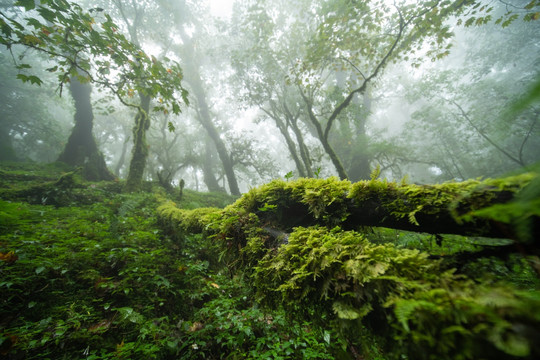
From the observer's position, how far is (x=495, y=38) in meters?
27.6

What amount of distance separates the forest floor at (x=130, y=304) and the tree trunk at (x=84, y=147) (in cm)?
885

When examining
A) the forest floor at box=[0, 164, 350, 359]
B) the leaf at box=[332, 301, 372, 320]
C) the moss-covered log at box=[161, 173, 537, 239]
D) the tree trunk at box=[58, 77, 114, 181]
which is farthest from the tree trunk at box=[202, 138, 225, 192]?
the leaf at box=[332, 301, 372, 320]

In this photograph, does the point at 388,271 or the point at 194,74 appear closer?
the point at 388,271

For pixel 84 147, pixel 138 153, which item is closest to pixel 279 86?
pixel 138 153

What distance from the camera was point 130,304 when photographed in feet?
9.96

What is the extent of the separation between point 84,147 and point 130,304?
45.2 ft

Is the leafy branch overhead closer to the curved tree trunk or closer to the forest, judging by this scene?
the forest

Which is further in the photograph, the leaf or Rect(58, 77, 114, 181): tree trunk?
Rect(58, 77, 114, 181): tree trunk

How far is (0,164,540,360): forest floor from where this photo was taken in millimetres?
2236

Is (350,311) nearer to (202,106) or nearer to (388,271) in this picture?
(388,271)

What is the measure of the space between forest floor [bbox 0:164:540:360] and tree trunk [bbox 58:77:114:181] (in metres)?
8.85

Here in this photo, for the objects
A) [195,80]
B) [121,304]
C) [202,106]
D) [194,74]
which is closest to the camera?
[121,304]

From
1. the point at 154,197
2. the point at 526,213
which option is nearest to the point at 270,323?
the point at 526,213

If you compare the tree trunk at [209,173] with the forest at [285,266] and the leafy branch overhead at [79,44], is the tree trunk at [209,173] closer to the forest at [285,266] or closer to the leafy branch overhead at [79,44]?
the forest at [285,266]
